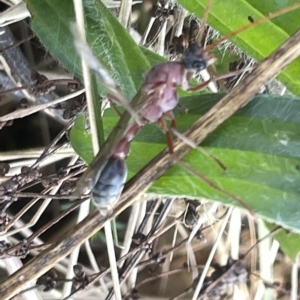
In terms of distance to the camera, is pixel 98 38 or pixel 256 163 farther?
pixel 98 38

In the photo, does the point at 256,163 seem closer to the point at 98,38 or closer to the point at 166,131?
the point at 166,131

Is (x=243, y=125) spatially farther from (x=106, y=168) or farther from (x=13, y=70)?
(x=13, y=70)

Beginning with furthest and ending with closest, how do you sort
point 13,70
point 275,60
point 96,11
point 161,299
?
point 161,299, point 13,70, point 96,11, point 275,60

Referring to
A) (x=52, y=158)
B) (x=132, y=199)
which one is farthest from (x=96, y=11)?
(x=52, y=158)

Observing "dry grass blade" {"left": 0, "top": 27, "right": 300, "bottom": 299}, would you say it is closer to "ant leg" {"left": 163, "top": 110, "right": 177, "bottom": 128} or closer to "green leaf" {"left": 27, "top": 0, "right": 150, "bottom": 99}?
"ant leg" {"left": 163, "top": 110, "right": 177, "bottom": 128}

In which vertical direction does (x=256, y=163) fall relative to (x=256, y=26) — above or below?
below

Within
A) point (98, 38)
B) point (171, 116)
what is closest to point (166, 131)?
point (171, 116)
